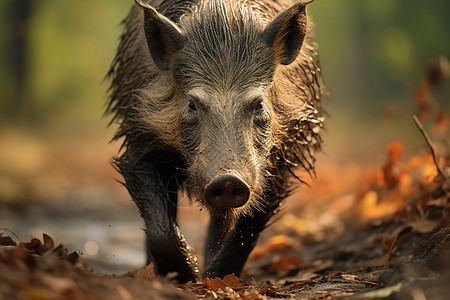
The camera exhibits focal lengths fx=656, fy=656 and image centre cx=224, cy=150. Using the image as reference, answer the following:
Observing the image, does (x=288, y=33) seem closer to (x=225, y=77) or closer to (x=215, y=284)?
(x=225, y=77)

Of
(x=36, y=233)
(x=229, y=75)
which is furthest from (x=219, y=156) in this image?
(x=36, y=233)

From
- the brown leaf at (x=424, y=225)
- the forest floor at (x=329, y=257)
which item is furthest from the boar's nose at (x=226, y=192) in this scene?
the brown leaf at (x=424, y=225)

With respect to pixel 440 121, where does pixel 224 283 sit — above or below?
below

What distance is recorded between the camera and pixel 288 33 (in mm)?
4695

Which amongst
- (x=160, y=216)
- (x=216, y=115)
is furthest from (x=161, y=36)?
(x=160, y=216)

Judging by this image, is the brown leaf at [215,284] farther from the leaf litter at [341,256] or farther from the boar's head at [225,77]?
the boar's head at [225,77]

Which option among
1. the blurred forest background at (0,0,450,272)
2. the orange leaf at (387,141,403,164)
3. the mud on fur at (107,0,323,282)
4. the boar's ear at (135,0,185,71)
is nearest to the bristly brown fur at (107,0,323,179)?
the mud on fur at (107,0,323,282)

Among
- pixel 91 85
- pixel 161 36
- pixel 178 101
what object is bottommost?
pixel 178 101

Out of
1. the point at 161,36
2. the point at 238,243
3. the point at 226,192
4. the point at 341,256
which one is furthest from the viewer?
the point at 341,256

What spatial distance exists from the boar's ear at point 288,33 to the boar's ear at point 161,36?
62cm

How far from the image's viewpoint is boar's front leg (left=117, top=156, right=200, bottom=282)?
4.53 meters

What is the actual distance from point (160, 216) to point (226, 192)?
1.13 meters

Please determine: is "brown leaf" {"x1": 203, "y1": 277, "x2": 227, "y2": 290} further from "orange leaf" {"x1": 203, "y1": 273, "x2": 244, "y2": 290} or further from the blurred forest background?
the blurred forest background

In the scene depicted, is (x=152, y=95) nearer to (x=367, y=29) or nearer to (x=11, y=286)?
(x=11, y=286)
